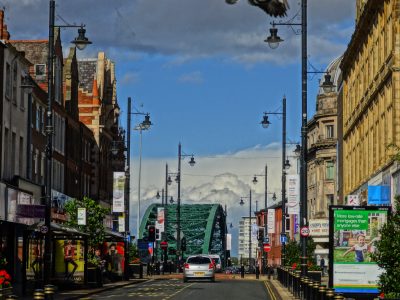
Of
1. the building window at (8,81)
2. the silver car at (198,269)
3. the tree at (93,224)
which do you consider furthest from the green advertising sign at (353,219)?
the silver car at (198,269)

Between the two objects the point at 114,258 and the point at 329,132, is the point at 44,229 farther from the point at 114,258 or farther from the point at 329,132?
the point at 329,132

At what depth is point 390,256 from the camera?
822 inches

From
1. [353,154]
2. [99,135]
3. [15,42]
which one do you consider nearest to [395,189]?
[353,154]

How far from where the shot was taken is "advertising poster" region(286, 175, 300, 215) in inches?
2383

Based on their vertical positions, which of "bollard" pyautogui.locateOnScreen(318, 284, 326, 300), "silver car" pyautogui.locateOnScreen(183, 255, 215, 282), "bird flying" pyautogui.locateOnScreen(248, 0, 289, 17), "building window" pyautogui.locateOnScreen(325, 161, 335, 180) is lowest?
"silver car" pyautogui.locateOnScreen(183, 255, 215, 282)

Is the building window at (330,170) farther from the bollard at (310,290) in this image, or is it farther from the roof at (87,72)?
the bollard at (310,290)

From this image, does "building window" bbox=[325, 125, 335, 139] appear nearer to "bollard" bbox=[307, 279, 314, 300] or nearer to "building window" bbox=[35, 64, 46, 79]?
"building window" bbox=[35, 64, 46, 79]

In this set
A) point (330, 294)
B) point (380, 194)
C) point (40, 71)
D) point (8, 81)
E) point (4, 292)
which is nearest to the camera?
point (330, 294)

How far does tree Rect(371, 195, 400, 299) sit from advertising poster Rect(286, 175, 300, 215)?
38865 millimetres

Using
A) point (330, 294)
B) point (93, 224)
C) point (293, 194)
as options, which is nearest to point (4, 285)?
point (330, 294)

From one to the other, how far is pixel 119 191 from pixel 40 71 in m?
10.5

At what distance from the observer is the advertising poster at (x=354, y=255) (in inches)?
1198

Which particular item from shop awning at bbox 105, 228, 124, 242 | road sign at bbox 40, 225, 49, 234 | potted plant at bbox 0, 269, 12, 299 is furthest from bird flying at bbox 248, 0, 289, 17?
shop awning at bbox 105, 228, 124, 242

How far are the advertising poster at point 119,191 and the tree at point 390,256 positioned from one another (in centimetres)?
4906
